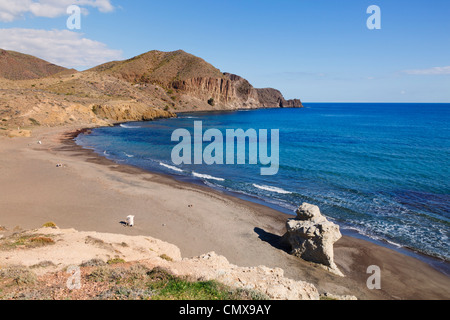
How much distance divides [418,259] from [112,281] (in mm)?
15523

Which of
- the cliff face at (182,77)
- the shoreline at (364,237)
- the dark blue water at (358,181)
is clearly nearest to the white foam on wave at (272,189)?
the dark blue water at (358,181)

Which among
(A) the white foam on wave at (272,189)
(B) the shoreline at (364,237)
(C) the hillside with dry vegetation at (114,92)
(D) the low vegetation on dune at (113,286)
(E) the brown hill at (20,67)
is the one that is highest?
(E) the brown hill at (20,67)

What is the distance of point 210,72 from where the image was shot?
511 ft

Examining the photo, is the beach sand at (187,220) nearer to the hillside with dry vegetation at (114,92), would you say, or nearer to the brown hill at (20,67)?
the hillside with dry vegetation at (114,92)

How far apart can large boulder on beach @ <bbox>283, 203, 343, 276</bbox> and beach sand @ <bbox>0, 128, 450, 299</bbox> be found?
0.50 metres

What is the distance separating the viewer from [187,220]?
60.7ft

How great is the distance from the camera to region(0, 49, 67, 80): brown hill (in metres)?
156

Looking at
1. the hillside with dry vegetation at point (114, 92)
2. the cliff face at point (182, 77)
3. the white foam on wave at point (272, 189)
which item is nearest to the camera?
the white foam on wave at point (272, 189)

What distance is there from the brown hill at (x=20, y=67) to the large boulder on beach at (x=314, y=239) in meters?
189

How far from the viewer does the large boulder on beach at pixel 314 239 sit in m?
13.8

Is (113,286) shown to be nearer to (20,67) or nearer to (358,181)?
(358,181)

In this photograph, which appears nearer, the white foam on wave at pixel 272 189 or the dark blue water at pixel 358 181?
the dark blue water at pixel 358 181

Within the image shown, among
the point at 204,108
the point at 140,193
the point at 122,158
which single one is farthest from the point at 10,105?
the point at 204,108

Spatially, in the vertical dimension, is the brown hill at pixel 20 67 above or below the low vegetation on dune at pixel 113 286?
above
